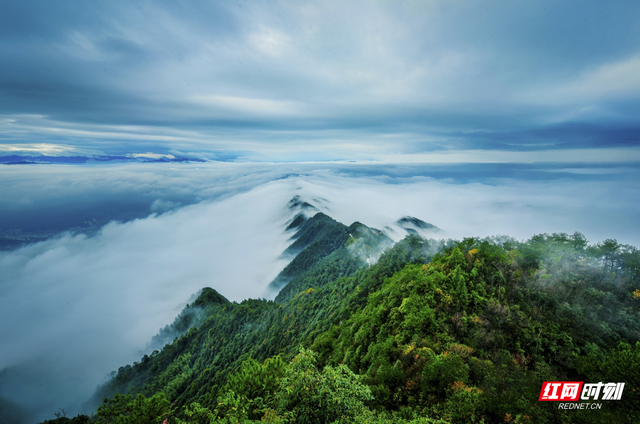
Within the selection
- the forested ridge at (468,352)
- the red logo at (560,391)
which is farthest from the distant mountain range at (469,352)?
the red logo at (560,391)

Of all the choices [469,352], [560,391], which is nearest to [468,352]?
[469,352]

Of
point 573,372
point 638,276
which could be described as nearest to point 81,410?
point 573,372

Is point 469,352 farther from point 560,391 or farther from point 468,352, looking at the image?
point 560,391

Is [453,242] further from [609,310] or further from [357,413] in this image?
[357,413]

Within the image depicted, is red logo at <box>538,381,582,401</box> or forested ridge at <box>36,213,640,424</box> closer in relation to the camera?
forested ridge at <box>36,213,640,424</box>

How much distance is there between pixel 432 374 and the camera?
2511 cm

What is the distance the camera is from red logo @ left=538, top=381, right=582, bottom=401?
19891mm

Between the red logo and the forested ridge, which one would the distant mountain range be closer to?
the forested ridge

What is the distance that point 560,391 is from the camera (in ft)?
66.9

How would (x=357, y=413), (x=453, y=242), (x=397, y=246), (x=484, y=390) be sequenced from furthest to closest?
(x=397, y=246)
(x=453, y=242)
(x=484, y=390)
(x=357, y=413)

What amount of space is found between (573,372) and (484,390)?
10101 mm


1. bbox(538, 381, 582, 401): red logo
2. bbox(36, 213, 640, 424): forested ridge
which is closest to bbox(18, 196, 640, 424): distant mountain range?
bbox(36, 213, 640, 424): forested ridge

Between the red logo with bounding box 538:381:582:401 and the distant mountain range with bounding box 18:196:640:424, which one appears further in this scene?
the red logo with bounding box 538:381:582:401

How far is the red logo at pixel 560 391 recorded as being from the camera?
65.3 feet
